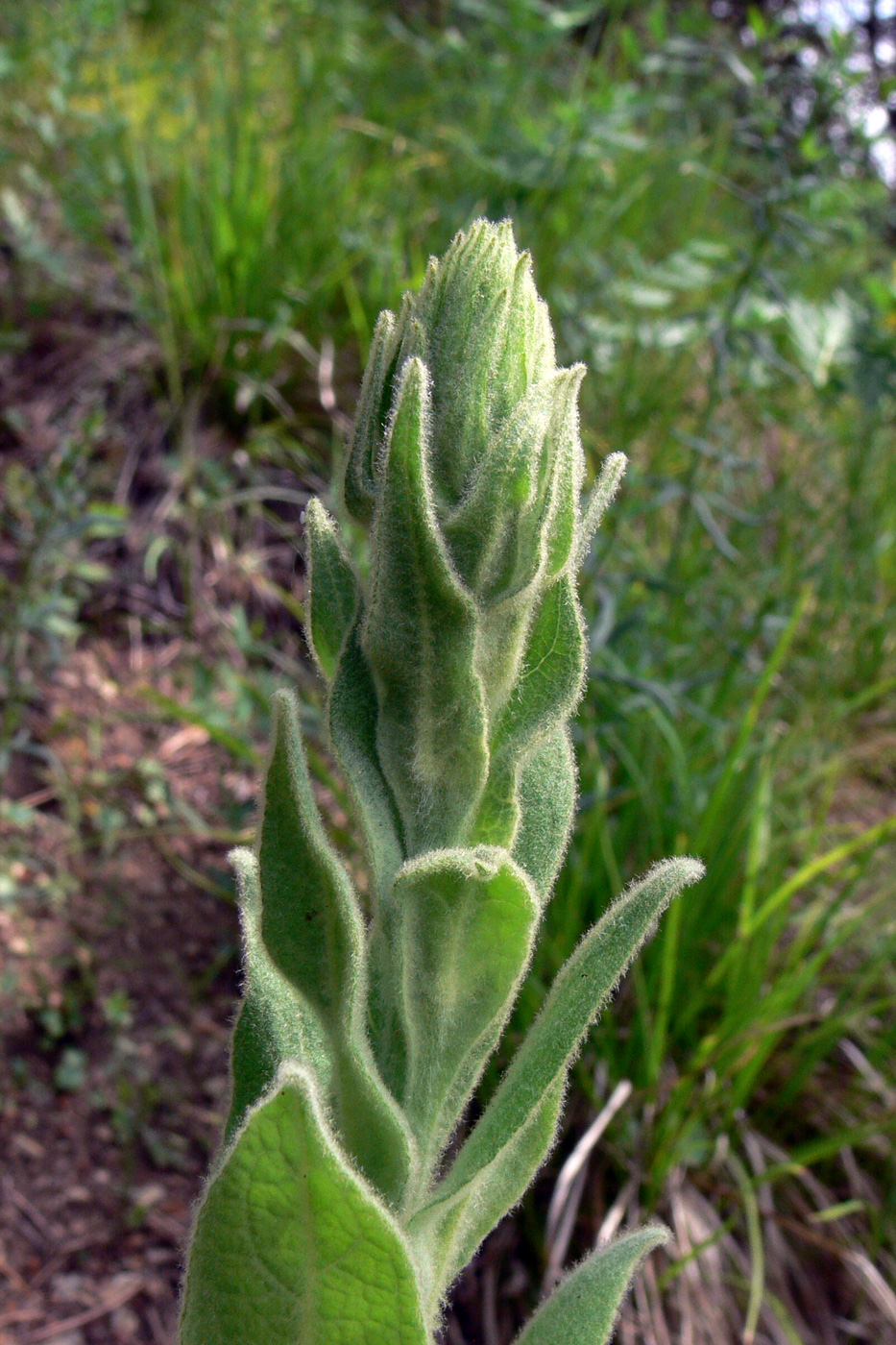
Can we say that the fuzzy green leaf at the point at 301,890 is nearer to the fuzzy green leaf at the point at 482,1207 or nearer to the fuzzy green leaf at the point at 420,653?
the fuzzy green leaf at the point at 420,653

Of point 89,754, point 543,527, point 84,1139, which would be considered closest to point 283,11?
point 89,754

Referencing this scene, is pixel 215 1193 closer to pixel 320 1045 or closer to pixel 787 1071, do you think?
pixel 320 1045

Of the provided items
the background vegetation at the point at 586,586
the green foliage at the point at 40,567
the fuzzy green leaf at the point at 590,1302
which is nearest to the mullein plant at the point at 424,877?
the fuzzy green leaf at the point at 590,1302

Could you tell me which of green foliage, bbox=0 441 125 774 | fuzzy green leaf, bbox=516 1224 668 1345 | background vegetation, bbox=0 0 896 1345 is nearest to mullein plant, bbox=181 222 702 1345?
Result: fuzzy green leaf, bbox=516 1224 668 1345

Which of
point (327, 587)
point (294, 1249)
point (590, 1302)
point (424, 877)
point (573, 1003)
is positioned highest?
point (327, 587)

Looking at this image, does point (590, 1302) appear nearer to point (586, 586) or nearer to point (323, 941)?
point (323, 941)

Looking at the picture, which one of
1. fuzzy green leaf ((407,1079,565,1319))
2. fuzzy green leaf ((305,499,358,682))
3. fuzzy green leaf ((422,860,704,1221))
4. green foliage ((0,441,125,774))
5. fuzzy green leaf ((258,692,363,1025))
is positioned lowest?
fuzzy green leaf ((407,1079,565,1319))

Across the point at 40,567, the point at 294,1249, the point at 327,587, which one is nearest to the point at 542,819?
the point at 327,587

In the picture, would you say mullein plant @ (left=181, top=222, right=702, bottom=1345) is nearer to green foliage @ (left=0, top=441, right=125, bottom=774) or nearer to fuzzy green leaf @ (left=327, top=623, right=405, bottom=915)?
fuzzy green leaf @ (left=327, top=623, right=405, bottom=915)
